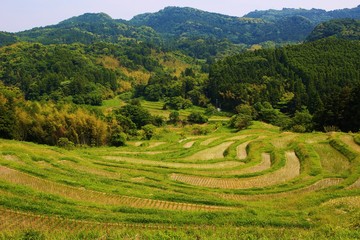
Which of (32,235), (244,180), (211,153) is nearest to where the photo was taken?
(32,235)

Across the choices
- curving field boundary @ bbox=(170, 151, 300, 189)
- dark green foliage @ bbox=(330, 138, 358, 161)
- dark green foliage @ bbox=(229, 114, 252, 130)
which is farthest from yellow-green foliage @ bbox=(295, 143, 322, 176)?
dark green foliage @ bbox=(229, 114, 252, 130)

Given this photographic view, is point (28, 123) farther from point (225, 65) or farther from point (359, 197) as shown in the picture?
point (225, 65)

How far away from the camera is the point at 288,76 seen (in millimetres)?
105812

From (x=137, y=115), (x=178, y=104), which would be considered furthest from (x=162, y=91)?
(x=137, y=115)

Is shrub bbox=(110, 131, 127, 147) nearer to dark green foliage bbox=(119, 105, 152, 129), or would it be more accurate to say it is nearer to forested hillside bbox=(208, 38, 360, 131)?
dark green foliage bbox=(119, 105, 152, 129)

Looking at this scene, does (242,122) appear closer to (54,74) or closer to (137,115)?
(137,115)

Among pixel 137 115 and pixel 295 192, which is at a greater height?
pixel 295 192

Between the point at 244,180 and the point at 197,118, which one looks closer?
the point at 244,180

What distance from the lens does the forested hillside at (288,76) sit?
92938mm

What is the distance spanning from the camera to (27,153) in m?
28.3

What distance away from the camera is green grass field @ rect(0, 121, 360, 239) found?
13.9 meters

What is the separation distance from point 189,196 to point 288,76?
95284mm

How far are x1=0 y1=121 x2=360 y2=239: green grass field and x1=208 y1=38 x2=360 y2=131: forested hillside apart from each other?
46.5 m

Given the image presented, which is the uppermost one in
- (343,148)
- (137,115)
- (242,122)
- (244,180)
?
(343,148)
